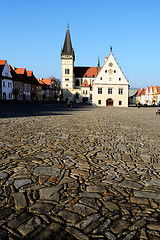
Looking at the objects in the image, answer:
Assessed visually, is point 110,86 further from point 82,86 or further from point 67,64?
point 67,64

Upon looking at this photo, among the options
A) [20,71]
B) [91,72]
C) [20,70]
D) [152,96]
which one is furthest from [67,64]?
[152,96]

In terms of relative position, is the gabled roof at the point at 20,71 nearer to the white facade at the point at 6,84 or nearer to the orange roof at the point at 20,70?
the orange roof at the point at 20,70

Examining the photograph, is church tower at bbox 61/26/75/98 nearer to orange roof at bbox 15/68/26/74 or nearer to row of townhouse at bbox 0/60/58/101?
row of townhouse at bbox 0/60/58/101

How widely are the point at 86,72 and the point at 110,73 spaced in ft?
137

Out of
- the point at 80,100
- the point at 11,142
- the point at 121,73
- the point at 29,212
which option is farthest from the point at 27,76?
the point at 29,212

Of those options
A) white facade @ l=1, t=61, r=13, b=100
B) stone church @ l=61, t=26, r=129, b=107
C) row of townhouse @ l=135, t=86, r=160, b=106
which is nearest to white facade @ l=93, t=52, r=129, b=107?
stone church @ l=61, t=26, r=129, b=107

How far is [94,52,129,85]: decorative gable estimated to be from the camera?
46.1 m

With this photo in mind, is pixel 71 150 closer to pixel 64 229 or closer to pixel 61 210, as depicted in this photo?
pixel 61 210

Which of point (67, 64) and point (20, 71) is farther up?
point (67, 64)

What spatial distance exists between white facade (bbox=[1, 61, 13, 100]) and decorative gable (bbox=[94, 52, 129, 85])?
858 inches

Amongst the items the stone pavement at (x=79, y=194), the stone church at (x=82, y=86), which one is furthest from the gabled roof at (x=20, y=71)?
the stone pavement at (x=79, y=194)

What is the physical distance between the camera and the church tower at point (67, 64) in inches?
3157

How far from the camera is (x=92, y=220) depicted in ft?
7.79

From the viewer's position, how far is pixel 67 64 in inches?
3182
